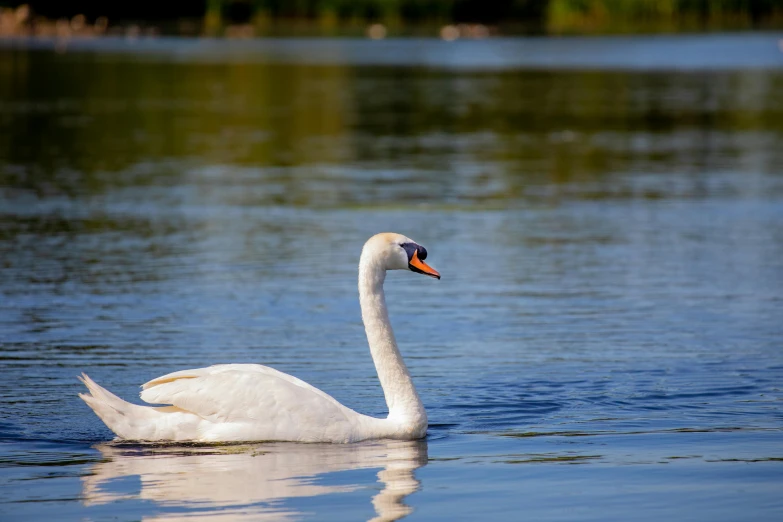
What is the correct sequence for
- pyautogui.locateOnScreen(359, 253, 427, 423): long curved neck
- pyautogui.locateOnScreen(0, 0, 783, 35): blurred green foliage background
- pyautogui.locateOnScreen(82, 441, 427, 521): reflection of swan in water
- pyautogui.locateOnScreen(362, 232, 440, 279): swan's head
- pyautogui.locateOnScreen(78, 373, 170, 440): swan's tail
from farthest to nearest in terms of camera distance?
pyautogui.locateOnScreen(0, 0, 783, 35): blurred green foliage background, pyautogui.locateOnScreen(362, 232, 440, 279): swan's head, pyautogui.locateOnScreen(359, 253, 427, 423): long curved neck, pyautogui.locateOnScreen(78, 373, 170, 440): swan's tail, pyautogui.locateOnScreen(82, 441, 427, 521): reflection of swan in water

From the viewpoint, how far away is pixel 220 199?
20.5 m

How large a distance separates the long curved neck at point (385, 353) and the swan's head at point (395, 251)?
5cm

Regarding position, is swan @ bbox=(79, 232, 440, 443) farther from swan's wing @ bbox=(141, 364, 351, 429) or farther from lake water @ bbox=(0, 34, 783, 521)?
lake water @ bbox=(0, 34, 783, 521)

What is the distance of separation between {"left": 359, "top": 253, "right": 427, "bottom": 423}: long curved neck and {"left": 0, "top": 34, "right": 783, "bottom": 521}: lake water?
9.5 inches

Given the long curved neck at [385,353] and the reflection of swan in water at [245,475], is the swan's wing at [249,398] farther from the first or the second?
the long curved neck at [385,353]

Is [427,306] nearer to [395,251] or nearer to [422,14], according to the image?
[395,251]

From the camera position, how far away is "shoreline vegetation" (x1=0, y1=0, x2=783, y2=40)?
97250mm

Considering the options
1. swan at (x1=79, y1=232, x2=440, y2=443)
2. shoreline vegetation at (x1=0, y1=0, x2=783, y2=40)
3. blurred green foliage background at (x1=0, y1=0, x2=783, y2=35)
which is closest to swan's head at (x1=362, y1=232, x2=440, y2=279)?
swan at (x1=79, y1=232, x2=440, y2=443)

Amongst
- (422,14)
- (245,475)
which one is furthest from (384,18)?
(245,475)

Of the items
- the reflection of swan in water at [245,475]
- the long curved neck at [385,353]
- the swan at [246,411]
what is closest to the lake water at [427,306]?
the reflection of swan in water at [245,475]

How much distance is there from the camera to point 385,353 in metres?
8.88

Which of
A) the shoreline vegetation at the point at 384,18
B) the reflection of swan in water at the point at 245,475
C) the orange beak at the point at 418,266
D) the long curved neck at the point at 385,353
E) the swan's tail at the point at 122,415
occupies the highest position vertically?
the shoreline vegetation at the point at 384,18

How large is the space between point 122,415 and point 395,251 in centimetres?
187

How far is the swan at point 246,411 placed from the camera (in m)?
8.52
